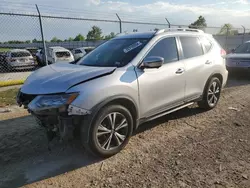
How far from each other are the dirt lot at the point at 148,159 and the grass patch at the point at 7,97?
1.44 m

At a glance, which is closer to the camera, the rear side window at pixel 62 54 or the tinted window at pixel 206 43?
the tinted window at pixel 206 43

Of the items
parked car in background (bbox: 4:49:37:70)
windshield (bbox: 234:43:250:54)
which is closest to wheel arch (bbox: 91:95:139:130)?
windshield (bbox: 234:43:250:54)

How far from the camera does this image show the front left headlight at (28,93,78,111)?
9.83ft

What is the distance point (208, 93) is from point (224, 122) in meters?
0.78

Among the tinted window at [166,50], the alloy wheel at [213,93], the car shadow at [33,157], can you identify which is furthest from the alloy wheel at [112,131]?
the alloy wheel at [213,93]

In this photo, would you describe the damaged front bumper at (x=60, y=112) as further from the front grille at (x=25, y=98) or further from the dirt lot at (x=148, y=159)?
the dirt lot at (x=148, y=159)

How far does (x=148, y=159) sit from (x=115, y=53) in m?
1.87

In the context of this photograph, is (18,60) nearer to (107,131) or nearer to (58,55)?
(58,55)

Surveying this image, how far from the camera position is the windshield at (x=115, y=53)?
3855 mm

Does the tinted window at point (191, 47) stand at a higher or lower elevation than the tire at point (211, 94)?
higher

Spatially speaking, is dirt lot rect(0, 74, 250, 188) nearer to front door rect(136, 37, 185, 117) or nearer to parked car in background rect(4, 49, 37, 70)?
front door rect(136, 37, 185, 117)

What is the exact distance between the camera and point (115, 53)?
163 inches

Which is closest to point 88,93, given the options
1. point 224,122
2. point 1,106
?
point 224,122

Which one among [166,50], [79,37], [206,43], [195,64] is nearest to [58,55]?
[206,43]
